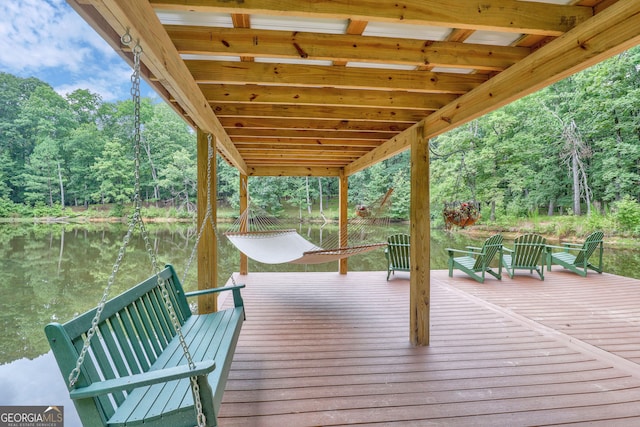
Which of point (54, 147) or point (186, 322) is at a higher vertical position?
point (54, 147)

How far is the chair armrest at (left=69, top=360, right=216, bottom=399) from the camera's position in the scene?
2.89ft

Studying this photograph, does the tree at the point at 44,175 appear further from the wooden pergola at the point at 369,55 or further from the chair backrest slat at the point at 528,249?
the chair backrest slat at the point at 528,249

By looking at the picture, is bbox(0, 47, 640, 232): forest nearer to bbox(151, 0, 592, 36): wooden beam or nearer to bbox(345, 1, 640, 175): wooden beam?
bbox(345, 1, 640, 175): wooden beam

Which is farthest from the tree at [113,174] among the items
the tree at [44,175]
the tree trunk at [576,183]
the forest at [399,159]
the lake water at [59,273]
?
the tree trunk at [576,183]

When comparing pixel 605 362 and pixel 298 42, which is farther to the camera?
pixel 605 362

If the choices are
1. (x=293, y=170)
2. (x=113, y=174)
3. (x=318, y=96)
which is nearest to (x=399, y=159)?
(x=293, y=170)

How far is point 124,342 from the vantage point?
125 cm

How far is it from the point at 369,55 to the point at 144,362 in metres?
→ 1.76

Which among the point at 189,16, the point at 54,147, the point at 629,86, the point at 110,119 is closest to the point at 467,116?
the point at 189,16

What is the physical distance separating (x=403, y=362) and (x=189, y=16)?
2349 mm

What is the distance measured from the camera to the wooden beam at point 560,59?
1097 millimetres

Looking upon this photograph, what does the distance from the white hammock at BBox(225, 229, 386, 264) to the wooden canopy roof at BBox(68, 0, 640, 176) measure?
4.42 feet

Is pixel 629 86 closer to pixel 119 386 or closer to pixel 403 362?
pixel 403 362

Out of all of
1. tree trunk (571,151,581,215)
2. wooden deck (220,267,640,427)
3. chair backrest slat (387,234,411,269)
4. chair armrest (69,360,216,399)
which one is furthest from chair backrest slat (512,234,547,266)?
tree trunk (571,151,581,215)
